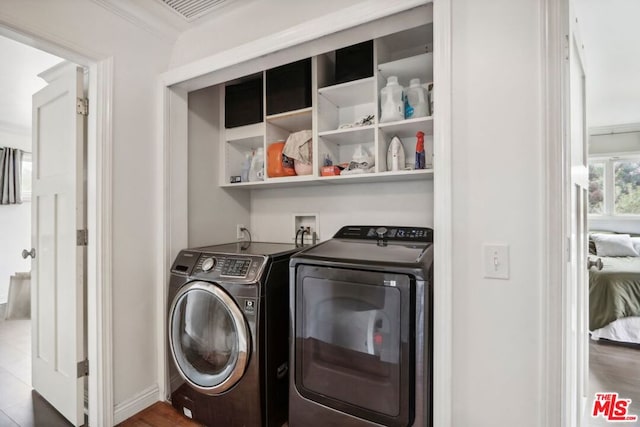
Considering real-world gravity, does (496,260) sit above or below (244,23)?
below

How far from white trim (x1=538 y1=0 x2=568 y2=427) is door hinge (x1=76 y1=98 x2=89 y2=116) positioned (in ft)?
7.17

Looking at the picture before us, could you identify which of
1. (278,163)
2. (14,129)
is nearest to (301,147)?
(278,163)

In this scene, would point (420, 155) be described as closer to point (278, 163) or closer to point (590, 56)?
point (278, 163)

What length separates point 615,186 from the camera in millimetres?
4805

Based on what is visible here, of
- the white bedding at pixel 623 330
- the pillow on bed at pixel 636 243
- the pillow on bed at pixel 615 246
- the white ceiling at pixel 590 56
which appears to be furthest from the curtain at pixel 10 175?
the pillow on bed at pixel 636 243

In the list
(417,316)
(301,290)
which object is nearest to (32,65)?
(301,290)

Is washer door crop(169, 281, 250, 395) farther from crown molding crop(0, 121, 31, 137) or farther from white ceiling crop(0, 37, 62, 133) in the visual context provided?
crown molding crop(0, 121, 31, 137)

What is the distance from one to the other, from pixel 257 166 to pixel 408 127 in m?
1.14

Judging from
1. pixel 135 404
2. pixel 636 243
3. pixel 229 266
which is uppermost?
pixel 229 266

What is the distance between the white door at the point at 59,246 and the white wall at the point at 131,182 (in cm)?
19

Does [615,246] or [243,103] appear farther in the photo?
[615,246]

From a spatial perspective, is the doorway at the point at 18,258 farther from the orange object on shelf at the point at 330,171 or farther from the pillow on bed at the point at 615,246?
the pillow on bed at the point at 615,246

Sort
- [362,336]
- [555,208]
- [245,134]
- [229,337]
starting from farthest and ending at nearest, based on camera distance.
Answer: [245,134] < [229,337] < [362,336] < [555,208]

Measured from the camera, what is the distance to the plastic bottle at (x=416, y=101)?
1.67 m
